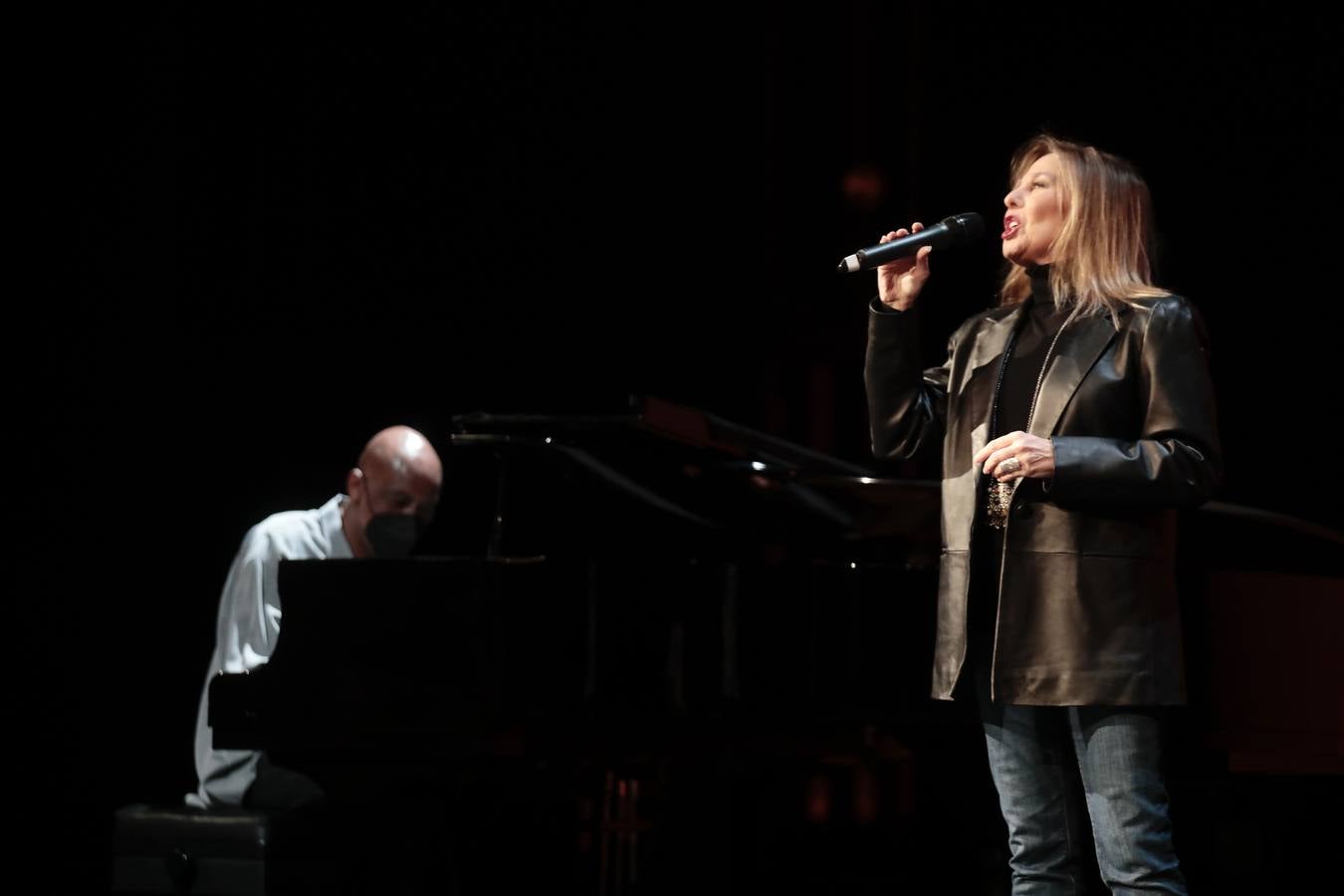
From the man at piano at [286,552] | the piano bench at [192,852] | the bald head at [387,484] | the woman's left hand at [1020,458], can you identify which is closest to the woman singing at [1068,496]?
the woman's left hand at [1020,458]

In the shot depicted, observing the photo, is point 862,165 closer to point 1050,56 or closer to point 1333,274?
point 1050,56

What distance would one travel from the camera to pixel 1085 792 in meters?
2.07

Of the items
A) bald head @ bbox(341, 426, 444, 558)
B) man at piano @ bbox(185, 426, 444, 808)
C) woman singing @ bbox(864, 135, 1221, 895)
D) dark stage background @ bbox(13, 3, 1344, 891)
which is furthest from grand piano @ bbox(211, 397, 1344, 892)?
dark stage background @ bbox(13, 3, 1344, 891)

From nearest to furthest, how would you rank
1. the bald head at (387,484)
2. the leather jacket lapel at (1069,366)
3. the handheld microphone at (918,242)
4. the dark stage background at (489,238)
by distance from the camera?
the leather jacket lapel at (1069,366)
the handheld microphone at (918,242)
the bald head at (387,484)
the dark stage background at (489,238)

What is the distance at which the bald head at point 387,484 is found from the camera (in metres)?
3.72

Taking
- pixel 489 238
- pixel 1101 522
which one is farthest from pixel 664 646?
pixel 489 238

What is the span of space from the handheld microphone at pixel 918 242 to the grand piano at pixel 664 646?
0.80 m

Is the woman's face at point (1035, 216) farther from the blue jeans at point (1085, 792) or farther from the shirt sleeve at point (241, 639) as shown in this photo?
the shirt sleeve at point (241, 639)

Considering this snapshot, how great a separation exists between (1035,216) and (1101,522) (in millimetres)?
492

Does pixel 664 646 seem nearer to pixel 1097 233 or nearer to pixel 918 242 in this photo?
pixel 918 242

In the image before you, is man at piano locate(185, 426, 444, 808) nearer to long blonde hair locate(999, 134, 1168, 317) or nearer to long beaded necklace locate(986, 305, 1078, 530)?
long beaded necklace locate(986, 305, 1078, 530)

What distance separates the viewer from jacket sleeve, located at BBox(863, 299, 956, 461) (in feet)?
7.48

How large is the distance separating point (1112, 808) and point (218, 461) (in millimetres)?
2943

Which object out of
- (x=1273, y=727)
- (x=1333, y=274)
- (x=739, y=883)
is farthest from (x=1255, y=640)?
(x=1333, y=274)
